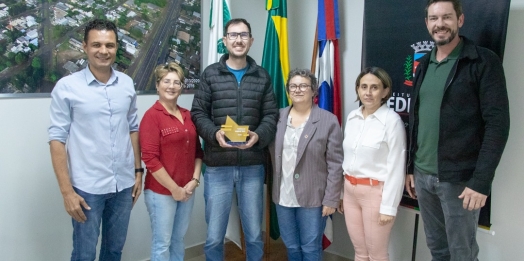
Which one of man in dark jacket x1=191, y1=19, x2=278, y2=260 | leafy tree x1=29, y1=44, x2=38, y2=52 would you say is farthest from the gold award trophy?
leafy tree x1=29, y1=44, x2=38, y2=52

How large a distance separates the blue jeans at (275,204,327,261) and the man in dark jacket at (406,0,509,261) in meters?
0.57

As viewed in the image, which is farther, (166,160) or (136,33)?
(136,33)

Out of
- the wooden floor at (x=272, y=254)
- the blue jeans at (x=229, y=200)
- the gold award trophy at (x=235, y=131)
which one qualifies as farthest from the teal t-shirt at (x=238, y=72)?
the wooden floor at (x=272, y=254)

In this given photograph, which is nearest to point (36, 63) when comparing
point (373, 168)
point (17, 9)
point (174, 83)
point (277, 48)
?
point (17, 9)

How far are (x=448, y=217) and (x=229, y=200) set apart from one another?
3.70 ft

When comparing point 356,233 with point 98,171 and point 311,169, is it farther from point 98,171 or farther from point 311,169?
point 98,171

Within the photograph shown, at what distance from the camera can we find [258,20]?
3258 mm

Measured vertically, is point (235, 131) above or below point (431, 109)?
below

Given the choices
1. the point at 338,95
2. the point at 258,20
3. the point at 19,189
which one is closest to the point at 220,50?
the point at 258,20

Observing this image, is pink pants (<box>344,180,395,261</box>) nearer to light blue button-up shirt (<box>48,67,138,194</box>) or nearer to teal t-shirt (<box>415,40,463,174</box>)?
teal t-shirt (<box>415,40,463,174</box>)

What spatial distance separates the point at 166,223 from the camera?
1985 millimetres

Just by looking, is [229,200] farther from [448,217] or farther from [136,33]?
[136,33]

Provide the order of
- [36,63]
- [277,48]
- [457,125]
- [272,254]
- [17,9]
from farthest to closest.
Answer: [272,254] < [277,48] < [36,63] < [17,9] < [457,125]

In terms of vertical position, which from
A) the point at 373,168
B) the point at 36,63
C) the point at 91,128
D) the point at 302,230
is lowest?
the point at 302,230
